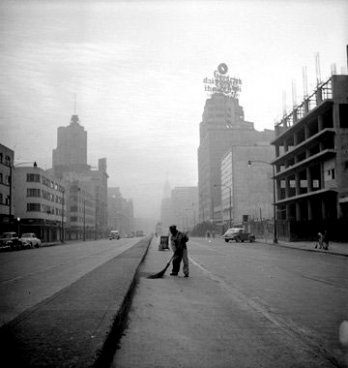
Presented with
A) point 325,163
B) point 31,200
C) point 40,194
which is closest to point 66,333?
point 325,163

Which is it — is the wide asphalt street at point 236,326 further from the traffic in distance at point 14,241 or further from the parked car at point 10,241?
the traffic in distance at point 14,241

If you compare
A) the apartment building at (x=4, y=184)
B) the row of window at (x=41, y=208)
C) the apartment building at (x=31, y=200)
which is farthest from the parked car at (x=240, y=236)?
the row of window at (x=41, y=208)

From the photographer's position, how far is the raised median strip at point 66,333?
465 centimetres

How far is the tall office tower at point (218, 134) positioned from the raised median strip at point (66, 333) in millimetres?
151860

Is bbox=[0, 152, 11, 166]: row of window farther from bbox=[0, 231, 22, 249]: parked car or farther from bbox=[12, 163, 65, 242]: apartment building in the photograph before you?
bbox=[0, 231, 22, 249]: parked car

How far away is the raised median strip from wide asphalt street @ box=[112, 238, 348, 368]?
341mm

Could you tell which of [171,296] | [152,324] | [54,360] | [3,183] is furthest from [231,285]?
[3,183]

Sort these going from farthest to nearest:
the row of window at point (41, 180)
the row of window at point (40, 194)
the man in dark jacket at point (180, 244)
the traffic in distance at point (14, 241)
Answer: the row of window at point (41, 180), the row of window at point (40, 194), the traffic in distance at point (14, 241), the man in dark jacket at point (180, 244)

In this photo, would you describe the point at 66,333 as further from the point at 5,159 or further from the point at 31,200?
the point at 31,200

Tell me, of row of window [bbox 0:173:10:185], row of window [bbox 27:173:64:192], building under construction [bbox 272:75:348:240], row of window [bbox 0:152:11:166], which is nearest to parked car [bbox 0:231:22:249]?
row of window [bbox 0:173:10:185]

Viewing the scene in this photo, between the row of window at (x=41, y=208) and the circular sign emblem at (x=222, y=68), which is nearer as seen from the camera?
the row of window at (x=41, y=208)

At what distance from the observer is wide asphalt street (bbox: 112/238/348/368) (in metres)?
5.38

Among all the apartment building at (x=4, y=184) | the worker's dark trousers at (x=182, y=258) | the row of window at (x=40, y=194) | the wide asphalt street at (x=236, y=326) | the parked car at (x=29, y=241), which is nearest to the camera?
the wide asphalt street at (x=236, y=326)

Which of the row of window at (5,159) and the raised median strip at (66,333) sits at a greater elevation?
the row of window at (5,159)
